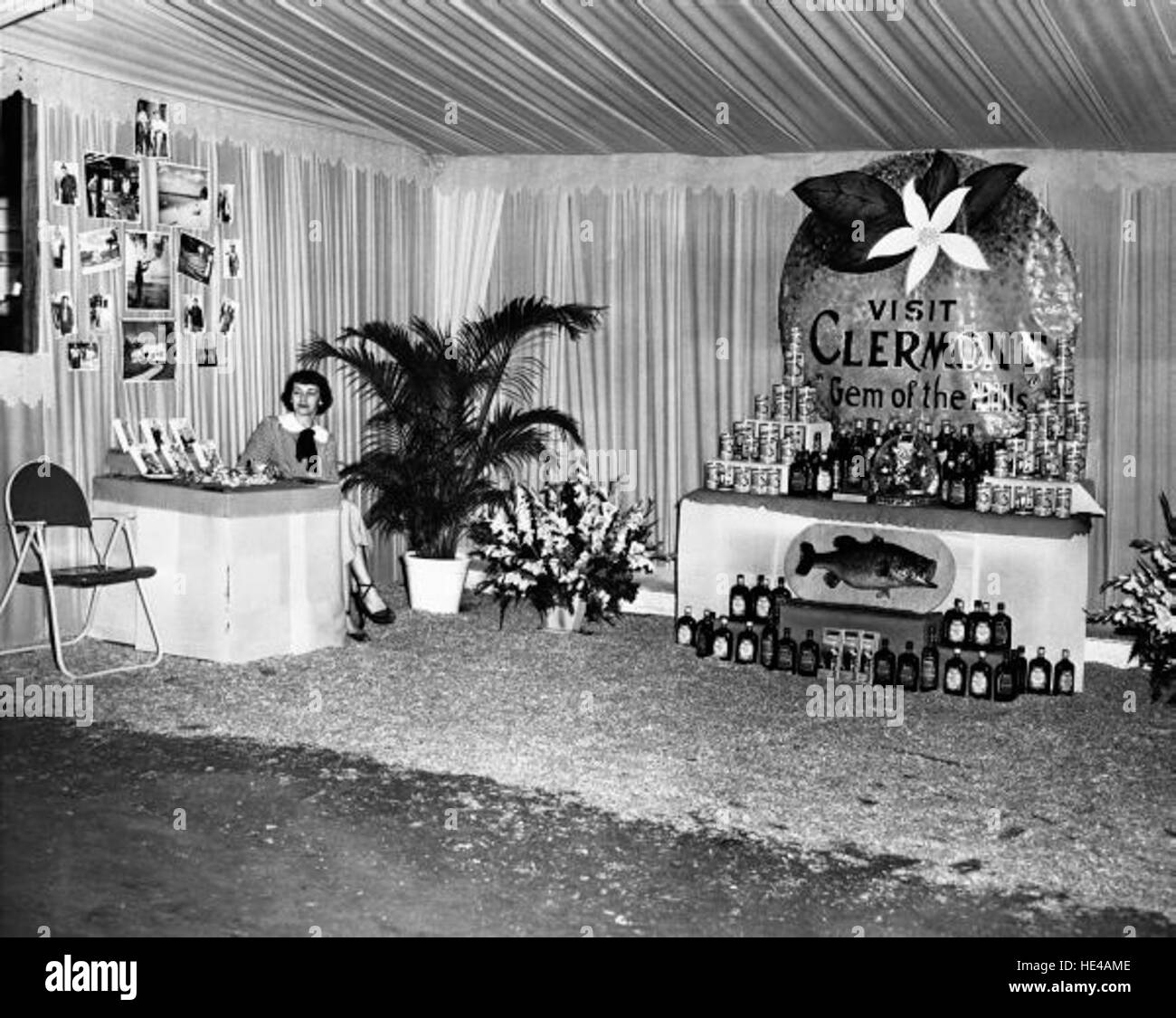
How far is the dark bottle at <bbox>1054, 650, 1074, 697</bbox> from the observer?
7.31m

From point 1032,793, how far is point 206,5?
15.0 feet

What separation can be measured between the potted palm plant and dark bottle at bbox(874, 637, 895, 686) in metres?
2.59

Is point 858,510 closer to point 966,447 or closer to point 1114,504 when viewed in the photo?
point 966,447

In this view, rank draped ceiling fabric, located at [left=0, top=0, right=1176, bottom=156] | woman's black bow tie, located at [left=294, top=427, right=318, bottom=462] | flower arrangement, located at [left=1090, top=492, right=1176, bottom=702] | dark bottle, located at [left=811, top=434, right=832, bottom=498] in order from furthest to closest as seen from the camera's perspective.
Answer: woman's black bow tie, located at [left=294, top=427, right=318, bottom=462] → dark bottle, located at [left=811, top=434, right=832, bottom=498] → flower arrangement, located at [left=1090, top=492, right=1176, bottom=702] → draped ceiling fabric, located at [left=0, top=0, right=1176, bottom=156]

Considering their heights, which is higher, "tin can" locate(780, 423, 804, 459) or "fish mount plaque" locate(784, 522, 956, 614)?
"tin can" locate(780, 423, 804, 459)

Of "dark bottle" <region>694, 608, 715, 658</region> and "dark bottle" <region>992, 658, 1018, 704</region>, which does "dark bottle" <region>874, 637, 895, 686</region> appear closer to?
"dark bottle" <region>992, 658, 1018, 704</region>

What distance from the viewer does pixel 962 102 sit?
7125 millimetres

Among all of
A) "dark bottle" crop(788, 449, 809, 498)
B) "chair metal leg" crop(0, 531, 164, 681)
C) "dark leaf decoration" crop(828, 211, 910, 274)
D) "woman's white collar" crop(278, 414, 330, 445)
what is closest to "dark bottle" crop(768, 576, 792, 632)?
"dark bottle" crop(788, 449, 809, 498)

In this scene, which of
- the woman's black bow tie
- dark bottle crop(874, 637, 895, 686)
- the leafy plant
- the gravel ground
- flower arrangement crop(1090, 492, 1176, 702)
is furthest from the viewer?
the leafy plant

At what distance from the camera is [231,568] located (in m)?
7.45

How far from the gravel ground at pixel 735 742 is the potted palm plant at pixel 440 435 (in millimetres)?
931

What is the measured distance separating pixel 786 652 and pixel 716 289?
2.45 metres

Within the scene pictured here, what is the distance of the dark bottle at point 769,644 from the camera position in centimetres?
785

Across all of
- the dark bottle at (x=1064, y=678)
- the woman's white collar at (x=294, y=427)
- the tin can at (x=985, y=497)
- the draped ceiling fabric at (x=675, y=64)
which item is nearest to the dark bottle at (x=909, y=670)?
the dark bottle at (x=1064, y=678)
